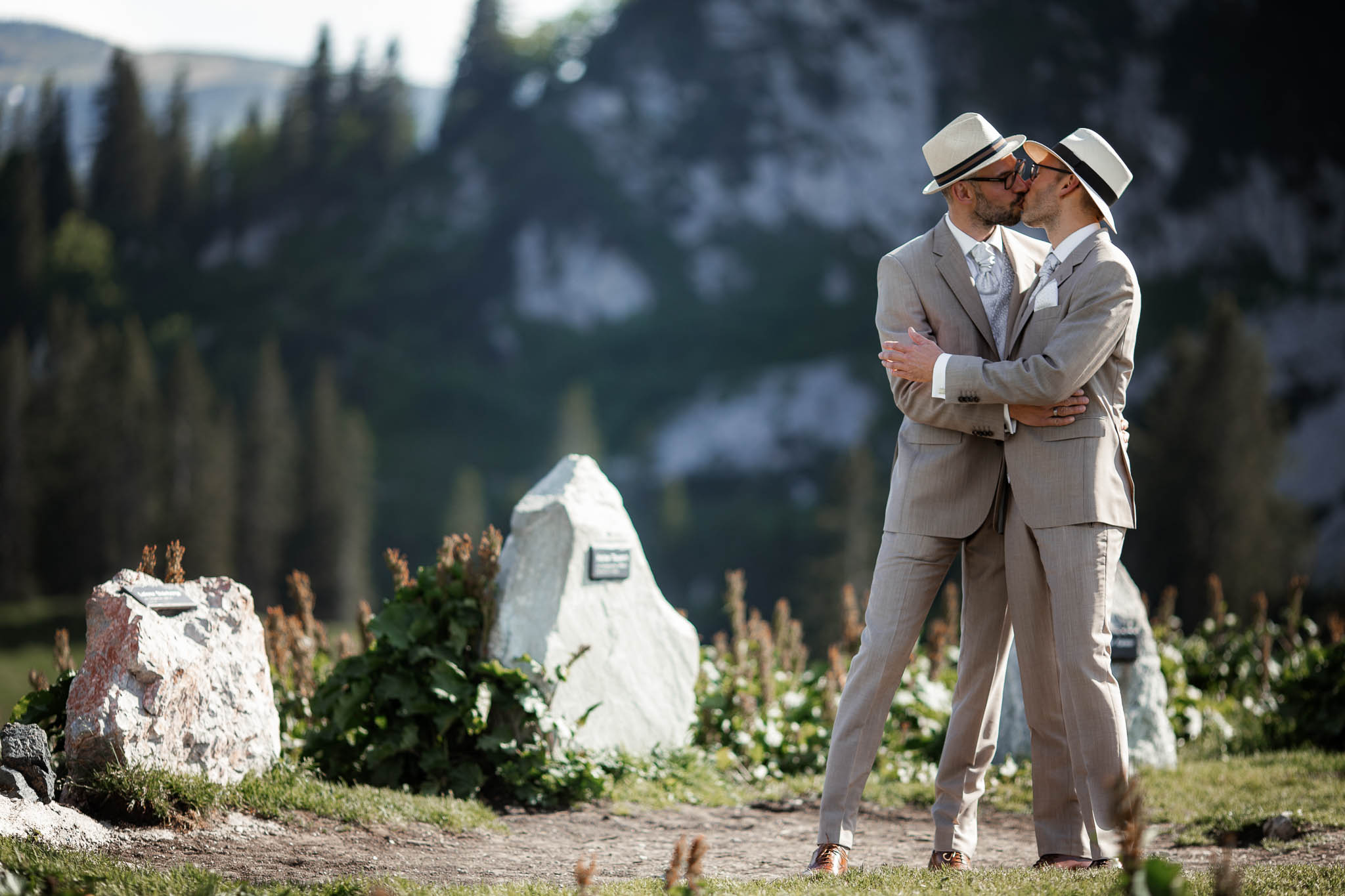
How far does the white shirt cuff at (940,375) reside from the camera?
3.88m

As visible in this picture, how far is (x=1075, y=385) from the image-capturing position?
376 cm

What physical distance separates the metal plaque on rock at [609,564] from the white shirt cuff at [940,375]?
2.64 meters

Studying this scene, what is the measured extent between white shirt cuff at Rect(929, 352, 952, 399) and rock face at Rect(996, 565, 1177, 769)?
9.87ft

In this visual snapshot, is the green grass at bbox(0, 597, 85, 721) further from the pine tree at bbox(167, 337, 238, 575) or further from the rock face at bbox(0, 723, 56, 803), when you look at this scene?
the rock face at bbox(0, 723, 56, 803)

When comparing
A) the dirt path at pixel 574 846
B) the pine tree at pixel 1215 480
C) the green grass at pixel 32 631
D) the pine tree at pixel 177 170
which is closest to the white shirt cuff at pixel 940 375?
the dirt path at pixel 574 846

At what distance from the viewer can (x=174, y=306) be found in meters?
93.7

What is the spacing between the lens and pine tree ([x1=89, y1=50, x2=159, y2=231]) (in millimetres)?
88625

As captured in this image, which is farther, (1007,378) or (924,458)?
(924,458)

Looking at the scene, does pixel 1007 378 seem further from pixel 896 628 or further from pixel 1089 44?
pixel 1089 44

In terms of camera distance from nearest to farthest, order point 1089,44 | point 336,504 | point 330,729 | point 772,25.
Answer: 1. point 330,729
2. point 336,504
3. point 1089,44
4. point 772,25

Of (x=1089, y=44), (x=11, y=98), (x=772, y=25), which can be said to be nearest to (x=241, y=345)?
(x=772, y=25)

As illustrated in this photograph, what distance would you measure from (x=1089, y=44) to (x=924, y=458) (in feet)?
336

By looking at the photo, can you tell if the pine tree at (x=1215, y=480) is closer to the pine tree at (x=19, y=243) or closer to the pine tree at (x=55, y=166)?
the pine tree at (x=19, y=243)

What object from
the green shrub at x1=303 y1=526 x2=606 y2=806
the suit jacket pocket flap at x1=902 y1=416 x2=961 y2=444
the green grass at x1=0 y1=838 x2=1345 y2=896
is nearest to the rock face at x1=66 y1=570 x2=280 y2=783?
the green shrub at x1=303 y1=526 x2=606 y2=806
